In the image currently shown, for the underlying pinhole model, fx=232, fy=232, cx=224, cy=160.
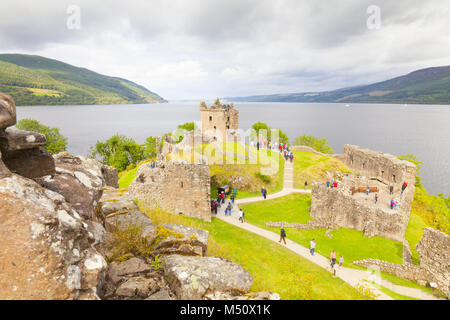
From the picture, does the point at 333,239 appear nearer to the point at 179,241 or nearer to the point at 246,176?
the point at 246,176

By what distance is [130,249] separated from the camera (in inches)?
195

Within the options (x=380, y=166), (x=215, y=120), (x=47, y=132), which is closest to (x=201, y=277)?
(x=380, y=166)

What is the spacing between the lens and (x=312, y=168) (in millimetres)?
38406

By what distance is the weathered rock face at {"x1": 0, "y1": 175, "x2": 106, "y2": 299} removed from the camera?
2.54m

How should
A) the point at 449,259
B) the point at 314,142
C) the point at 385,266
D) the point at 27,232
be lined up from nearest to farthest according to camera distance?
the point at 27,232, the point at 449,259, the point at 385,266, the point at 314,142

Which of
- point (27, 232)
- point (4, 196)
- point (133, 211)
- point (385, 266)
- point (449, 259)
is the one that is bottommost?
point (385, 266)

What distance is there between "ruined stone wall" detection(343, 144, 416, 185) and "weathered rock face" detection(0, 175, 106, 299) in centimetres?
3808

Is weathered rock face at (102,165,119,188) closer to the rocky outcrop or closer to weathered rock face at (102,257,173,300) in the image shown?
weathered rock face at (102,257,173,300)

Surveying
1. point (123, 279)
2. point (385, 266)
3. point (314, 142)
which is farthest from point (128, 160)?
point (123, 279)

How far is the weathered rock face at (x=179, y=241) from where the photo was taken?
5.21 metres

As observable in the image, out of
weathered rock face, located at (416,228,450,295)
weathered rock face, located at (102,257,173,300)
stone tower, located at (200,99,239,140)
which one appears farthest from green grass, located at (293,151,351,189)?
weathered rock face, located at (102,257,173,300)

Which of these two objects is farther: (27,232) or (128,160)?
(128,160)

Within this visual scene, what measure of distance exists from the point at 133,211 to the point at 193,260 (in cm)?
263
